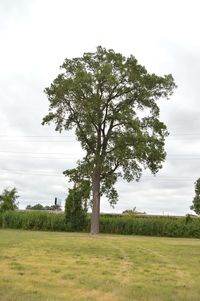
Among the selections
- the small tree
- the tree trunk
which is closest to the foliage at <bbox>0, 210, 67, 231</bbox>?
the small tree

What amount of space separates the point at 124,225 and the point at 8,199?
17.3m

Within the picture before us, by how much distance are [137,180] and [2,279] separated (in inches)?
1641

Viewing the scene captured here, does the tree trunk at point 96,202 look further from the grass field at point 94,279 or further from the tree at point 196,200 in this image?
the grass field at point 94,279

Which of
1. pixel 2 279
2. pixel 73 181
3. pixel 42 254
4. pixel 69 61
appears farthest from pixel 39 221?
pixel 2 279

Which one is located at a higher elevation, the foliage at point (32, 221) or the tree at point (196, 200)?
the tree at point (196, 200)

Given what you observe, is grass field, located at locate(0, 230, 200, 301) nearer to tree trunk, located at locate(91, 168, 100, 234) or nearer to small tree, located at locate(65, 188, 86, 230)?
tree trunk, located at locate(91, 168, 100, 234)

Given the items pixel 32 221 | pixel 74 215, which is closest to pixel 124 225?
pixel 74 215

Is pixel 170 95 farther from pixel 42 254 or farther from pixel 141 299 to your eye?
pixel 141 299

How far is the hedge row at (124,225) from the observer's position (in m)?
62.1

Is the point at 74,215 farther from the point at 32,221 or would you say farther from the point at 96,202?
the point at 96,202

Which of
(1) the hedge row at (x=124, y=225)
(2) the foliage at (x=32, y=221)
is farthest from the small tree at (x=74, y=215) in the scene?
(2) the foliage at (x=32, y=221)

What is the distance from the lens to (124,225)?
2453 inches

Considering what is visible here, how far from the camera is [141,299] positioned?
11.5 meters

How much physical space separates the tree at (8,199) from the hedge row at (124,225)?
6.03 m
